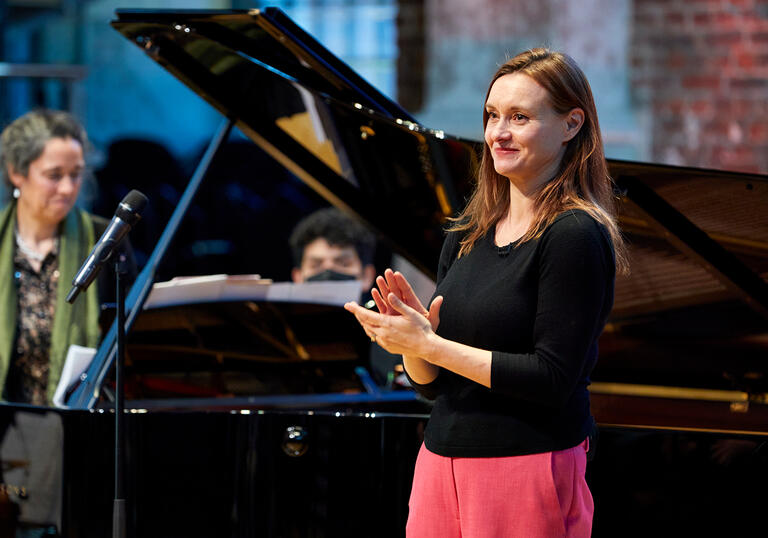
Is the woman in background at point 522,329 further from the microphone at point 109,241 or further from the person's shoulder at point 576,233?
the microphone at point 109,241

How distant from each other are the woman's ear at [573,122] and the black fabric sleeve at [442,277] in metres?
0.25

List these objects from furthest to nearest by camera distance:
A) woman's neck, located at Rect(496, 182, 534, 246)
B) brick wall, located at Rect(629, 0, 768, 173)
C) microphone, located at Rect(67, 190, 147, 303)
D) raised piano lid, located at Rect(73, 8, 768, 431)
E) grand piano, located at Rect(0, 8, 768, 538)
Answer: brick wall, located at Rect(629, 0, 768, 173)
raised piano lid, located at Rect(73, 8, 768, 431)
grand piano, located at Rect(0, 8, 768, 538)
microphone, located at Rect(67, 190, 147, 303)
woman's neck, located at Rect(496, 182, 534, 246)

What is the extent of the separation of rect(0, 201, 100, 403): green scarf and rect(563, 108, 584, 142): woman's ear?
78.8 inches

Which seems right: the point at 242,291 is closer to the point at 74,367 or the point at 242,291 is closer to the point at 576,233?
the point at 74,367

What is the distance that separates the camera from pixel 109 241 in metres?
1.98

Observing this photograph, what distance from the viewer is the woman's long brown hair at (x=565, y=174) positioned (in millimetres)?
1507

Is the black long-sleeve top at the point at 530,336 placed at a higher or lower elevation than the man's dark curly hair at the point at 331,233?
lower

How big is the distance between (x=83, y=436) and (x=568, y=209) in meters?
1.38

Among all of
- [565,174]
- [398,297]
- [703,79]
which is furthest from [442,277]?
[703,79]

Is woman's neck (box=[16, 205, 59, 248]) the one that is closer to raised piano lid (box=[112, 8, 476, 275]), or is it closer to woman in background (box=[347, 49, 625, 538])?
raised piano lid (box=[112, 8, 476, 275])

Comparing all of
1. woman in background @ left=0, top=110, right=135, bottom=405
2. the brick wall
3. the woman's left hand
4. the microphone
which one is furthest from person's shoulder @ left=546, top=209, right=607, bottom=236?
the brick wall

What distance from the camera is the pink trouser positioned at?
1.46m

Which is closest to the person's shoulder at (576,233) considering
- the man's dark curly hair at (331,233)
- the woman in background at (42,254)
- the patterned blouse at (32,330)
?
the woman in background at (42,254)

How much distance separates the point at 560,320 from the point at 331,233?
2442mm
